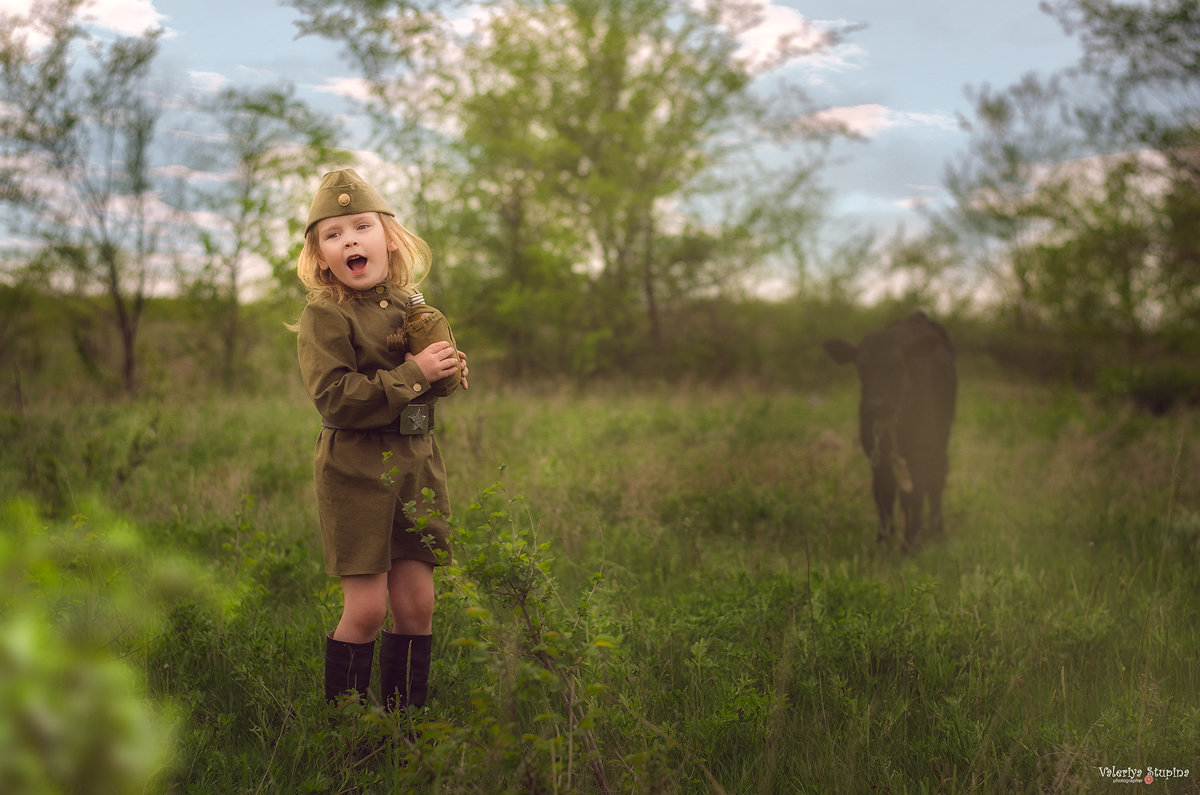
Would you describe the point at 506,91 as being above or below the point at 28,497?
above

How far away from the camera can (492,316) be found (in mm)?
13602

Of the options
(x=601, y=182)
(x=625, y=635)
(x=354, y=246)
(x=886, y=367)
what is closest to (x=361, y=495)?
(x=354, y=246)

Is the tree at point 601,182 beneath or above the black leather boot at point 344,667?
above

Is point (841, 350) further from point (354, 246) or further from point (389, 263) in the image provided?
point (354, 246)

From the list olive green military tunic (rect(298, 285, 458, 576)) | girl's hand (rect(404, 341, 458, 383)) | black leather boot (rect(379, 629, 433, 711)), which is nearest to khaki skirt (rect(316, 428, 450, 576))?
olive green military tunic (rect(298, 285, 458, 576))

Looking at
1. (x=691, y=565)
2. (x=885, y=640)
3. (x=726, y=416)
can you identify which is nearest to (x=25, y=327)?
(x=726, y=416)

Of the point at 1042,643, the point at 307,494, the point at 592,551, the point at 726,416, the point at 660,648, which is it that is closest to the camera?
the point at 660,648

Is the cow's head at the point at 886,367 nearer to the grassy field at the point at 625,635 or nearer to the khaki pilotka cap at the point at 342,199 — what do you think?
the grassy field at the point at 625,635

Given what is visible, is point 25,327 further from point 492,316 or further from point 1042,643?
point 1042,643

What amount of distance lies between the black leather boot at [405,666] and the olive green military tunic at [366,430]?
0.36m

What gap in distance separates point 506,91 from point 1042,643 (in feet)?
40.6

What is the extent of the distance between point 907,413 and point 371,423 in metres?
4.65

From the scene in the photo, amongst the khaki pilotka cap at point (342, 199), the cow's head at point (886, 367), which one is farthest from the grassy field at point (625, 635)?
the khaki pilotka cap at point (342, 199)

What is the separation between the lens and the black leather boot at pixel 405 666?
2688mm
